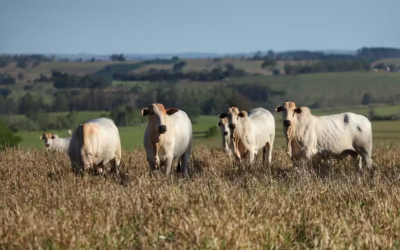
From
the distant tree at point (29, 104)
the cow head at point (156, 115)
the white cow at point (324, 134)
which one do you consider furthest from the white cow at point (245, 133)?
the distant tree at point (29, 104)

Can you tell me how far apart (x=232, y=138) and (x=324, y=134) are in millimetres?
2357

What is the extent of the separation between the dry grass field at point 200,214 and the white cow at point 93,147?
1.35m

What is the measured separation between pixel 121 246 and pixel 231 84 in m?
183

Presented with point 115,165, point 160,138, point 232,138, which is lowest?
point 115,165

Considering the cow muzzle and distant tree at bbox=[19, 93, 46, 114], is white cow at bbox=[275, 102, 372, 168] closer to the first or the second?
the cow muzzle

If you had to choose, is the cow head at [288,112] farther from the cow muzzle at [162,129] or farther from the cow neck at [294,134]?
the cow muzzle at [162,129]

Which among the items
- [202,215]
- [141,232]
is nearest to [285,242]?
[202,215]

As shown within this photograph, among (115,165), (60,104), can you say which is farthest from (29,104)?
(115,165)

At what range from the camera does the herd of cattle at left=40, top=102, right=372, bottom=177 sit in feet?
47.3

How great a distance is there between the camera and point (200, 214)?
984 centimetres

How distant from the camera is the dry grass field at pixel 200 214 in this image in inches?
356

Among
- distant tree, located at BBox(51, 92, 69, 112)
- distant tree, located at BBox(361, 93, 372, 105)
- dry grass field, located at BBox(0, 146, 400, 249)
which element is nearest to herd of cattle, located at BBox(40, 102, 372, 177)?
dry grass field, located at BBox(0, 146, 400, 249)

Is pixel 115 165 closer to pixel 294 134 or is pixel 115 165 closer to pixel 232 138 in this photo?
pixel 232 138

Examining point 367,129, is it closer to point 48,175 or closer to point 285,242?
point 48,175
